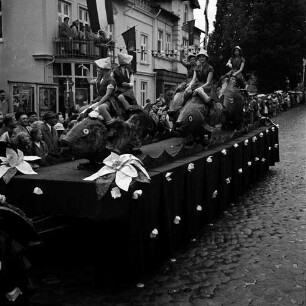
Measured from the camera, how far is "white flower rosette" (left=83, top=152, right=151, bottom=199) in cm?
509

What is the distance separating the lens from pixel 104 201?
509cm

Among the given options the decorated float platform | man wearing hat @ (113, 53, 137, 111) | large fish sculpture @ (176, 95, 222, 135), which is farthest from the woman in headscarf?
man wearing hat @ (113, 53, 137, 111)

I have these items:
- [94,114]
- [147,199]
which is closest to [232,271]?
[147,199]

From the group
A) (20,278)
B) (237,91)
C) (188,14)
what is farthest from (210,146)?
(188,14)

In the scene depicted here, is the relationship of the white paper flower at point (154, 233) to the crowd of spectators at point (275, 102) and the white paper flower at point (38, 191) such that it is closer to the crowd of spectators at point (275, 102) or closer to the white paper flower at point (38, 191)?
the white paper flower at point (38, 191)

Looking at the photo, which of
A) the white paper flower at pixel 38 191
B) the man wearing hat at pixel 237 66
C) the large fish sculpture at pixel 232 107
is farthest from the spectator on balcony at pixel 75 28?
the white paper flower at pixel 38 191

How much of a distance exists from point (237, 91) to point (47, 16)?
1030 centimetres

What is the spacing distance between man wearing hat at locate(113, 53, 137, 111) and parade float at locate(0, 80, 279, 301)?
0.91 ft

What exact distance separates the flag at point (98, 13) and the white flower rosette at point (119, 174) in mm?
6456

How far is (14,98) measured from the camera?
1338 cm

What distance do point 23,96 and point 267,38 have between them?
28.9 m

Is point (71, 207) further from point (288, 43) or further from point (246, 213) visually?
point (288, 43)

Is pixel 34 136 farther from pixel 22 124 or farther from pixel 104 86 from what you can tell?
pixel 104 86

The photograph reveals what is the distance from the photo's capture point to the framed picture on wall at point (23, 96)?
43.7 feet
